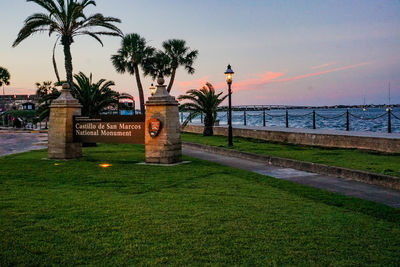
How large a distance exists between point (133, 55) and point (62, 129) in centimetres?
3791

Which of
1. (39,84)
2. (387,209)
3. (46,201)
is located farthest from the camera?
(39,84)

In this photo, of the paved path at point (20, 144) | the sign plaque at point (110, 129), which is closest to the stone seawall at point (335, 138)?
the sign plaque at point (110, 129)

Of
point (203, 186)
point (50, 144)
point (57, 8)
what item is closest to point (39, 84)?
point (57, 8)

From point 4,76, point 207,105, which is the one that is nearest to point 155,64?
point 207,105

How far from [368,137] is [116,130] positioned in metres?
8.55

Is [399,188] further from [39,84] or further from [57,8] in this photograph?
[39,84]

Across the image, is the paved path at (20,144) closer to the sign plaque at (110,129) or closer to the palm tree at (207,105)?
Result: the sign plaque at (110,129)

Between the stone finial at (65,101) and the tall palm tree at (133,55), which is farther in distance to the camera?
the tall palm tree at (133,55)

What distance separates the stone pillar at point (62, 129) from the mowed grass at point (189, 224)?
4689mm

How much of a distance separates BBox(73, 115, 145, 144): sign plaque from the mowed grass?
3791 millimetres

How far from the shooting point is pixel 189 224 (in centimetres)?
536

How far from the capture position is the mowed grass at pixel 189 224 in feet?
13.8

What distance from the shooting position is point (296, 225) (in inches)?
209

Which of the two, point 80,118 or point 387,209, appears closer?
point 387,209
